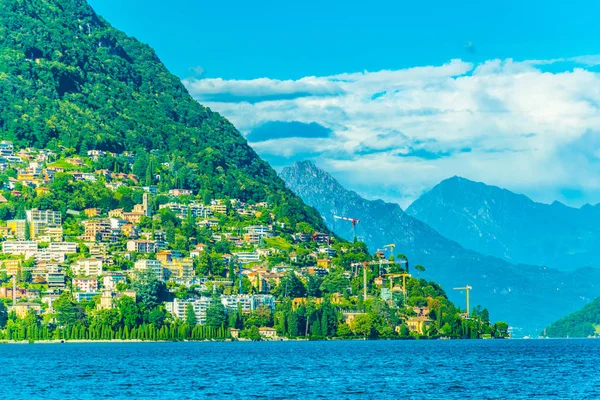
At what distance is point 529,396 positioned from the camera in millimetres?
94375

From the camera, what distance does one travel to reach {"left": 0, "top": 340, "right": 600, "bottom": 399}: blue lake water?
3834 inches

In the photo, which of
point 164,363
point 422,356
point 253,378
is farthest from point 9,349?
point 253,378

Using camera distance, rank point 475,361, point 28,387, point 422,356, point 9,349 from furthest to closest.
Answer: point 9,349 → point 422,356 → point 475,361 → point 28,387

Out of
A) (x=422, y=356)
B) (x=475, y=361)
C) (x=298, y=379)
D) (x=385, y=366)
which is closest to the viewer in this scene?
(x=298, y=379)

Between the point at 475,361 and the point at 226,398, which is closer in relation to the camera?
the point at 226,398

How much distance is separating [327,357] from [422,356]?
14178 mm

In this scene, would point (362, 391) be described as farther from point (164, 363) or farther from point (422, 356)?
point (422, 356)

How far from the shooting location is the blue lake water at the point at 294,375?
97.4 m

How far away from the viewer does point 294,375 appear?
116938 mm

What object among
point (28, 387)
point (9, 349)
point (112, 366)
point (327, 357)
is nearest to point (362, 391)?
point (28, 387)

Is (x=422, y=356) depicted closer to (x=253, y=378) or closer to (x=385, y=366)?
(x=385, y=366)

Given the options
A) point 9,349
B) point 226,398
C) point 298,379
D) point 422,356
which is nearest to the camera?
point 226,398

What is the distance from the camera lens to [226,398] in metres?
92.9

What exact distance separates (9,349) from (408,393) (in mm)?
104693
